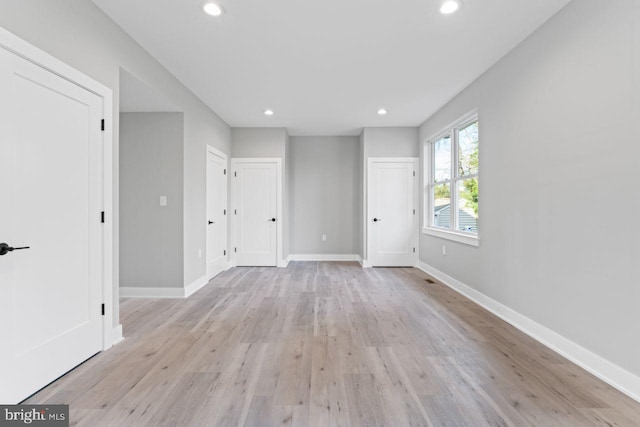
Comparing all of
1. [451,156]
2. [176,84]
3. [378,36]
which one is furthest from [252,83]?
[451,156]

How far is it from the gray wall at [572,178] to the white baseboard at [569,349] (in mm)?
52

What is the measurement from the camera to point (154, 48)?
9.46 ft

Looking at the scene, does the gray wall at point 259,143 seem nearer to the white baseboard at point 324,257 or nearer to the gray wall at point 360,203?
the white baseboard at point 324,257

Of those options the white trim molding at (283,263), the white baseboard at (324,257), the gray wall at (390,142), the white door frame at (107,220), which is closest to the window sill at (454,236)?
the gray wall at (390,142)

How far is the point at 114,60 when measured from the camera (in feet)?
8.17

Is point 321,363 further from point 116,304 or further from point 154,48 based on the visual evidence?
point 154,48

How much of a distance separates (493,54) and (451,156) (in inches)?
65.9

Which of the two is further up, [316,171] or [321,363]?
[316,171]

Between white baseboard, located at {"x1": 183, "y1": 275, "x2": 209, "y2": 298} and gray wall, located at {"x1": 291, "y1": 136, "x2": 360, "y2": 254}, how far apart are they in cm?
252

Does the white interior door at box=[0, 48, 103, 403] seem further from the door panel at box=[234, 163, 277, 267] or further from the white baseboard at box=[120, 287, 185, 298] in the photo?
the door panel at box=[234, 163, 277, 267]

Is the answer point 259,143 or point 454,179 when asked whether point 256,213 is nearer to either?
point 259,143

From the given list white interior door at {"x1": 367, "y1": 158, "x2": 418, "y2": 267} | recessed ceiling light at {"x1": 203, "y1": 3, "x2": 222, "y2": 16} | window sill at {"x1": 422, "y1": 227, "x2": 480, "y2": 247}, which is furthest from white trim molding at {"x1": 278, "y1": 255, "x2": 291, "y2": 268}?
recessed ceiling light at {"x1": 203, "y1": 3, "x2": 222, "y2": 16}

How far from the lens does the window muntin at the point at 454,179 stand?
3.88 metres

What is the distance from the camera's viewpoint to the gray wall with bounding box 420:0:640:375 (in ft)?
6.03
